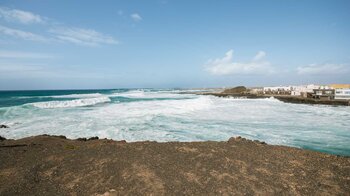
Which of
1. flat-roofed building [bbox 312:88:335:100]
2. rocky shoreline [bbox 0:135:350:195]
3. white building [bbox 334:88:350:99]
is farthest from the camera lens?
flat-roofed building [bbox 312:88:335:100]

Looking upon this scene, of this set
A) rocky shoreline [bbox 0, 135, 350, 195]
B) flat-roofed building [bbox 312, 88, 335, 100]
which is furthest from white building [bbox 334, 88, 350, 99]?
rocky shoreline [bbox 0, 135, 350, 195]

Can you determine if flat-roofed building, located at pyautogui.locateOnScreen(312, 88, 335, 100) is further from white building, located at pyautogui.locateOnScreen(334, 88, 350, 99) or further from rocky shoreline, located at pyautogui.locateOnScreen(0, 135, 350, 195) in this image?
rocky shoreline, located at pyautogui.locateOnScreen(0, 135, 350, 195)

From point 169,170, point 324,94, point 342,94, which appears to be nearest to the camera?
point 169,170

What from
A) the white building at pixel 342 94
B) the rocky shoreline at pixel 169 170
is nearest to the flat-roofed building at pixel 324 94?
the white building at pixel 342 94

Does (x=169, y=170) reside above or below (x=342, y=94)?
below

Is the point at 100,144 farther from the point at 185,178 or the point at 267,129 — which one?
the point at 267,129

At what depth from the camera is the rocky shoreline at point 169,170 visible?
4.98 meters

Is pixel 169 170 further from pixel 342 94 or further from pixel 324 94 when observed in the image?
pixel 324 94

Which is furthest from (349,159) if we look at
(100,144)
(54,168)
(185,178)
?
(54,168)

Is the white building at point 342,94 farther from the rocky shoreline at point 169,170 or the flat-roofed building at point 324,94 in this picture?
the rocky shoreline at point 169,170

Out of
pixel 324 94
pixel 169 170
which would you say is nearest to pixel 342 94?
pixel 324 94

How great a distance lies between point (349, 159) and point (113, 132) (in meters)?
10.8

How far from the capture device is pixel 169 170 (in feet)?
18.6

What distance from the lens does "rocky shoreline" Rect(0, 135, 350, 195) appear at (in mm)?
4980
